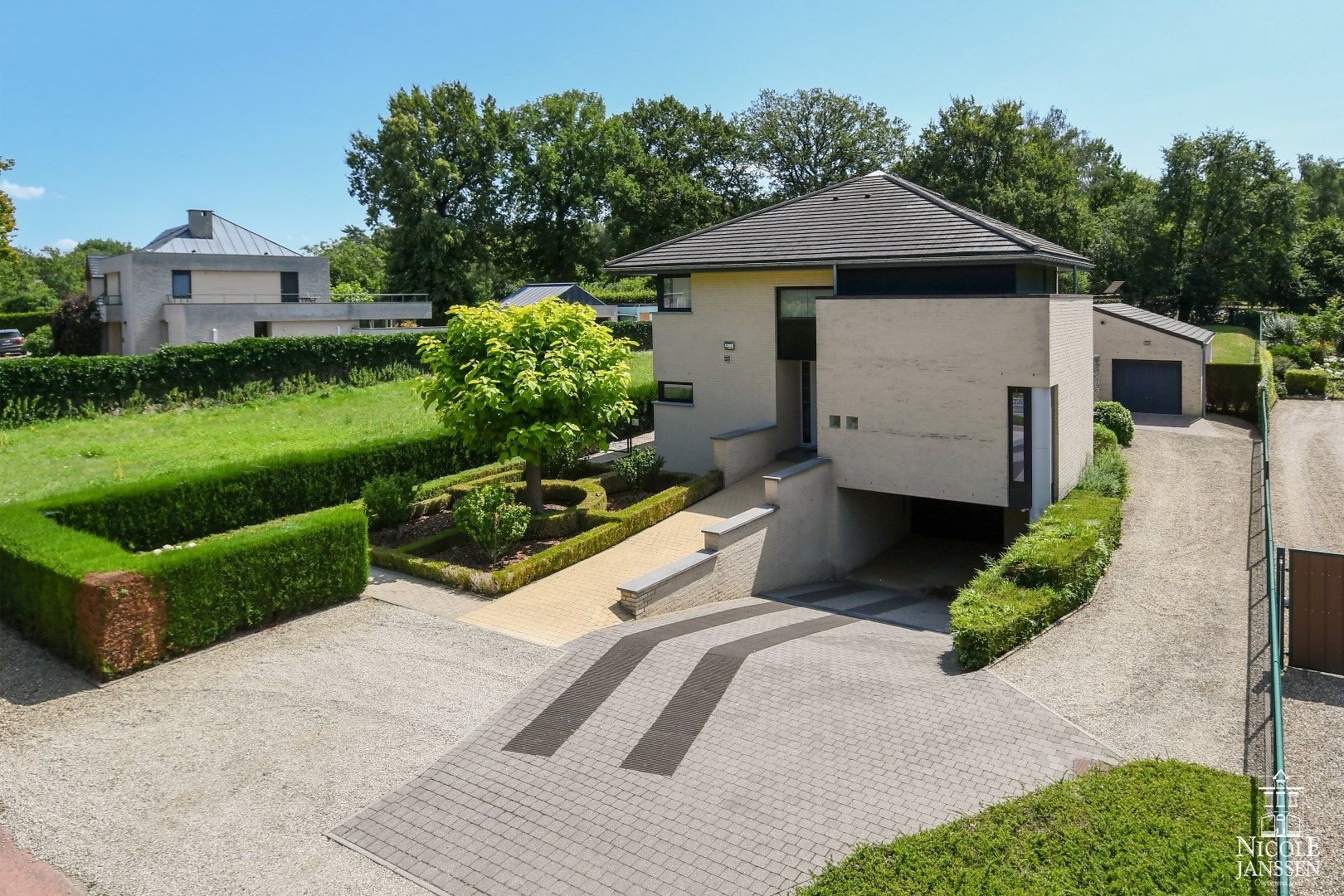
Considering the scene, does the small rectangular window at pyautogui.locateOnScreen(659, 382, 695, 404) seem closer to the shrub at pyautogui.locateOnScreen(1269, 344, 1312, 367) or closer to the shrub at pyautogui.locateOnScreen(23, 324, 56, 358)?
the shrub at pyautogui.locateOnScreen(1269, 344, 1312, 367)

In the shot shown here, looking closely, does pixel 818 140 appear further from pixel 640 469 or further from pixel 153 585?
pixel 153 585

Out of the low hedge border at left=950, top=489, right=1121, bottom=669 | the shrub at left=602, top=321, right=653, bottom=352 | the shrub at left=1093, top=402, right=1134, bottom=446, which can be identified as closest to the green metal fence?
the low hedge border at left=950, top=489, right=1121, bottom=669

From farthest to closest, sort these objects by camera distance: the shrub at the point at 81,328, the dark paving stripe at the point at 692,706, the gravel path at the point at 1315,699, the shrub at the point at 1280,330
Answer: the shrub at the point at 1280,330
the shrub at the point at 81,328
the dark paving stripe at the point at 692,706
the gravel path at the point at 1315,699

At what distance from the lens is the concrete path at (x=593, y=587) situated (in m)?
13.5

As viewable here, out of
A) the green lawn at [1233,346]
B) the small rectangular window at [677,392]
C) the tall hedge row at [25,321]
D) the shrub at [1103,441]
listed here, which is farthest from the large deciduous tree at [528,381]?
the tall hedge row at [25,321]

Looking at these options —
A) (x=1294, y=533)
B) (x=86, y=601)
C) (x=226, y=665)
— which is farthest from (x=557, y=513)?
(x=1294, y=533)

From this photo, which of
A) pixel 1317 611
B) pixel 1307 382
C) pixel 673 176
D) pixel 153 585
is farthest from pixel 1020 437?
pixel 673 176

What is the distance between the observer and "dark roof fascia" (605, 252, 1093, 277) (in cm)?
1752

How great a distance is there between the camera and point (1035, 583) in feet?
46.7

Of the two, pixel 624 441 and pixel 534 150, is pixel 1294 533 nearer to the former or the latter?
pixel 624 441

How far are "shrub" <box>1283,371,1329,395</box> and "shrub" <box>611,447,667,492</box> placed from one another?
26.7 metres

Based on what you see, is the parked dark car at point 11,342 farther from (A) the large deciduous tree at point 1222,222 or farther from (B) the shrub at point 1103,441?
(A) the large deciduous tree at point 1222,222

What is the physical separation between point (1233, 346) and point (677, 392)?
82.4 feet

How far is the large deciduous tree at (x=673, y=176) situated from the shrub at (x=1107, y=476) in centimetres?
3666
